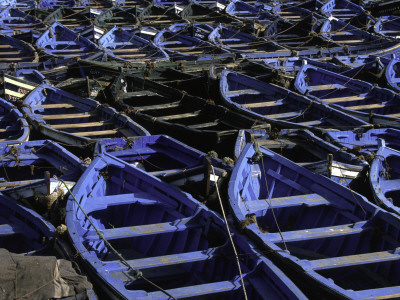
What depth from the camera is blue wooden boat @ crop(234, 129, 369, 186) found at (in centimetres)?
1088

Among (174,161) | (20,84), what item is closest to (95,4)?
(20,84)

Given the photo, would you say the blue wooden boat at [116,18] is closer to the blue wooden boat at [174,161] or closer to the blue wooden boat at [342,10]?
the blue wooden boat at [342,10]

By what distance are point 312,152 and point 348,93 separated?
193 inches

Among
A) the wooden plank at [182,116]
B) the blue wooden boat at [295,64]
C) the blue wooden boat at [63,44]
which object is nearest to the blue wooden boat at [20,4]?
the blue wooden boat at [63,44]

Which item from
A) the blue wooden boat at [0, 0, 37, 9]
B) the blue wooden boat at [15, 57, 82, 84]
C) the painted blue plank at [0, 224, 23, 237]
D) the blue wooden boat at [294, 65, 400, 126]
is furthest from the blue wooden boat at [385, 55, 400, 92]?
the blue wooden boat at [0, 0, 37, 9]

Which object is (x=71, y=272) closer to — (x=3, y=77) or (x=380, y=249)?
(x=380, y=249)

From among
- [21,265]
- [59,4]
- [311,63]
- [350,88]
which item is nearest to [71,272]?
[21,265]

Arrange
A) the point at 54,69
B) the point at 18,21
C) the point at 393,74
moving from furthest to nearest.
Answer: the point at 18,21
the point at 54,69
the point at 393,74

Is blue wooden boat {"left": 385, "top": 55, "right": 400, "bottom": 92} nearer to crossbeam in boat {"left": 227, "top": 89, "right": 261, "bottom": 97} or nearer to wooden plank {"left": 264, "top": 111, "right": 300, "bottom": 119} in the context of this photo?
wooden plank {"left": 264, "top": 111, "right": 300, "bottom": 119}

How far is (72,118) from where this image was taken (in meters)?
14.8

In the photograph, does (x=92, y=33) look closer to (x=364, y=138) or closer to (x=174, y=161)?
(x=174, y=161)

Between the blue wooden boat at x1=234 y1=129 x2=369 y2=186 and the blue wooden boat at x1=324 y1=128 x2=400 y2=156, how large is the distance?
0.49 meters

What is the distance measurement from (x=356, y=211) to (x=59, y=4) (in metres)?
24.9

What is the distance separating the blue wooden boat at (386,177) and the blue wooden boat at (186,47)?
853 centimetres
